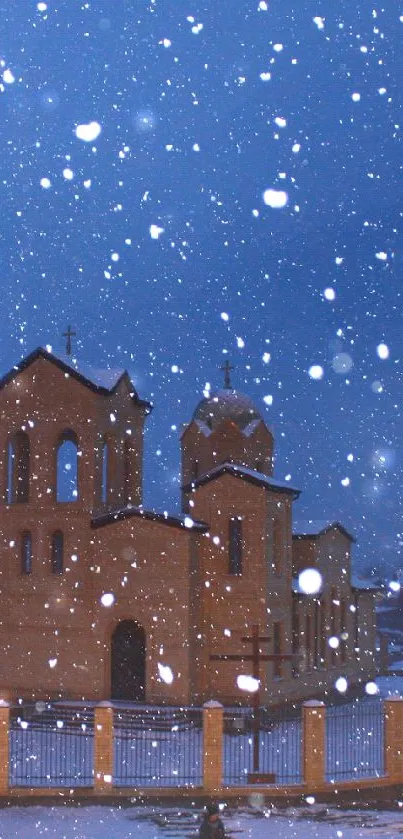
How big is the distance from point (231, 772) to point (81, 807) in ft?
10.6

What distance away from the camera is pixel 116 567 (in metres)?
25.6

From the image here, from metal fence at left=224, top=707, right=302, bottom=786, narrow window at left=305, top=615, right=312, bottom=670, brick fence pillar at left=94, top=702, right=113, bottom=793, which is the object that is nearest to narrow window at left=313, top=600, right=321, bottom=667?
narrow window at left=305, top=615, right=312, bottom=670

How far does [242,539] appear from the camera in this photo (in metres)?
26.1

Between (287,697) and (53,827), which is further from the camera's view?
(287,697)

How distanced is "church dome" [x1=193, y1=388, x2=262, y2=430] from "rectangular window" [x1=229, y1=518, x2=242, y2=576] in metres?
6.42

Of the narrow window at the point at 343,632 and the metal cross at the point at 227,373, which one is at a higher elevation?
the metal cross at the point at 227,373

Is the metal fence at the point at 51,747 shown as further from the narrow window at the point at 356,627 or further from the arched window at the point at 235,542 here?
the narrow window at the point at 356,627

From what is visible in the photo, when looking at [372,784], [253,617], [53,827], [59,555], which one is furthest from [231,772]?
[59,555]

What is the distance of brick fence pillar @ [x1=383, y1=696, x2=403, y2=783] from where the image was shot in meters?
16.4

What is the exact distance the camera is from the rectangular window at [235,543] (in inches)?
1030

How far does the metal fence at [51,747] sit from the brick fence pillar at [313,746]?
3.29 m

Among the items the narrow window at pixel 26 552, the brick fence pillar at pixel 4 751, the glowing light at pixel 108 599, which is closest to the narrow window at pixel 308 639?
the glowing light at pixel 108 599

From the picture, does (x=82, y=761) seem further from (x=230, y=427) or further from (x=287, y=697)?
(x=230, y=427)

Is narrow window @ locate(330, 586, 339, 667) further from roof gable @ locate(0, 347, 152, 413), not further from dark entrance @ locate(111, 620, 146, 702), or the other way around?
roof gable @ locate(0, 347, 152, 413)
